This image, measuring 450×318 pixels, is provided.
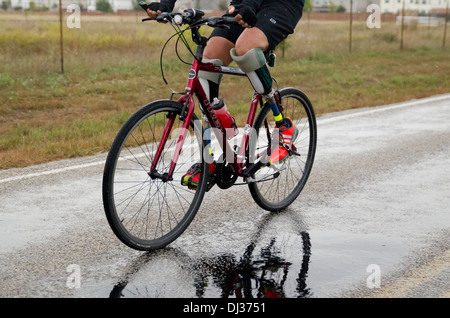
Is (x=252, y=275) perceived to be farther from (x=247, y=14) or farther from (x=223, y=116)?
(x=247, y=14)

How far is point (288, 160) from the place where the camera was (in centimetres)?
541

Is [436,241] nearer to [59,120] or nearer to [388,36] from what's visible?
[59,120]

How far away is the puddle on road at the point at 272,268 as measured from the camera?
12.2 feet

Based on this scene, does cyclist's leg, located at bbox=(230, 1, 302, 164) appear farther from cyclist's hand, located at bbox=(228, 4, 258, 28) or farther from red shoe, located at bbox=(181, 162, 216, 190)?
red shoe, located at bbox=(181, 162, 216, 190)

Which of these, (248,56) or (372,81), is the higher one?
(248,56)

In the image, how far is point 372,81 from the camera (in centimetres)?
1641

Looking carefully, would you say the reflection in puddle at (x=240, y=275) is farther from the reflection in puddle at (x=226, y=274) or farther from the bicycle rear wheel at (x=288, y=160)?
the bicycle rear wheel at (x=288, y=160)

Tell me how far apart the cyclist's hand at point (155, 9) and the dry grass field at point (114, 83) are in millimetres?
3182

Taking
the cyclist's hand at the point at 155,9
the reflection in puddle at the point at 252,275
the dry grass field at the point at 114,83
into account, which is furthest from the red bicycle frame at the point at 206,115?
the dry grass field at the point at 114,83

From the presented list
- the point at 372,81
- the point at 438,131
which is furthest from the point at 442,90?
the point at 438,131

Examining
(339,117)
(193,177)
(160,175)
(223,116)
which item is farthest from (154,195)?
(339,117)

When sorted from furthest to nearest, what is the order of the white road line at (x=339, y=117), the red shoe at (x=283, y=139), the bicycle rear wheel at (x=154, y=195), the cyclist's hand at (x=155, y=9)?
the white road line at (x=339, y=117)
the red shoe at (x=283, y=139)
the cyclist's hand at (x=155, y=9)
the bicycle rear wheel at (x=154, y=195)

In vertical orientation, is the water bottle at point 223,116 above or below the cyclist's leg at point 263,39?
below
